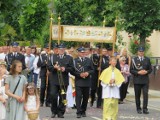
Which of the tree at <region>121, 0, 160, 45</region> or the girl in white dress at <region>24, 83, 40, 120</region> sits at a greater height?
the tree at <region>121, 0, 160, 45</region>

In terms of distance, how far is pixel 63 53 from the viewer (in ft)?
53.2

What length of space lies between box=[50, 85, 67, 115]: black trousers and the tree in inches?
337

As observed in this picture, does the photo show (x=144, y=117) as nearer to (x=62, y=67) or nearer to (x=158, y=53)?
(x=62, y=67)

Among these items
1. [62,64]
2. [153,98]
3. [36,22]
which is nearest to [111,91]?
[62,64]

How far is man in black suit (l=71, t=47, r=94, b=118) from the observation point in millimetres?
16125

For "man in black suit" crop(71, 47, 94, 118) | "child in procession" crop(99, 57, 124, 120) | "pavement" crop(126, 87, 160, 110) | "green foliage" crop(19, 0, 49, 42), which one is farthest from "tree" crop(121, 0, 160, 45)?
"green foliage" crop(19, 0, 49, 42)

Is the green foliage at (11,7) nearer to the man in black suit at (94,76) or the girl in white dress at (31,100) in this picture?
the girl in white dress at (31,100)

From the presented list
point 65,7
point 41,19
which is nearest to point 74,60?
point 65,7

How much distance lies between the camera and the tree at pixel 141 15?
77.7 feet

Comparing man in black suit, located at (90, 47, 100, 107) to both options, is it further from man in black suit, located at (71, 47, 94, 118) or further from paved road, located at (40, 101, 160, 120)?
man in black suit, located at (71, 47, 94, 118)

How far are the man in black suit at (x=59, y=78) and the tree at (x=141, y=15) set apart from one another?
8.19 meters

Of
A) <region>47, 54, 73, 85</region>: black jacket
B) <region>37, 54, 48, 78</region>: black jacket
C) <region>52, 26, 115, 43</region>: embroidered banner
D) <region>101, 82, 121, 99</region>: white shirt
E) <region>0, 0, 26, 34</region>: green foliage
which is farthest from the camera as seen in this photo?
<region>37, 54, 48, 78</region>: black jacket

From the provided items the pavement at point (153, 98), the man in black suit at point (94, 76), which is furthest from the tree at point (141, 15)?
the man in black suit at point (94, 76)

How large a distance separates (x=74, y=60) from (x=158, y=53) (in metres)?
22.9
